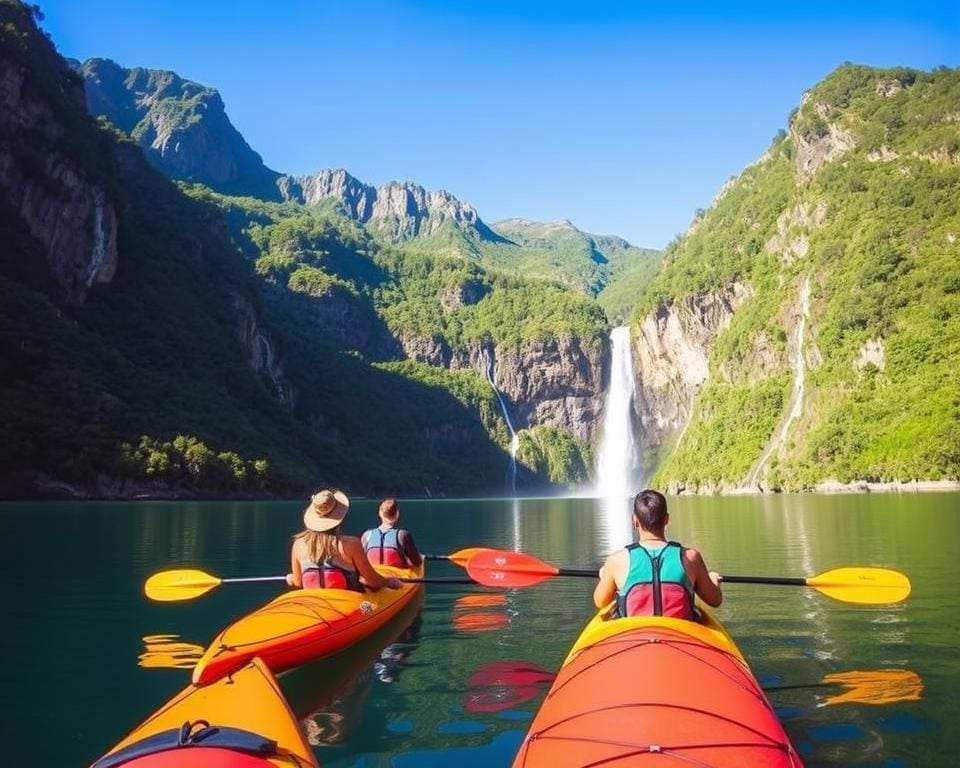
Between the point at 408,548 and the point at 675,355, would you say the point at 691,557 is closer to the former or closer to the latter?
the point at 408,548

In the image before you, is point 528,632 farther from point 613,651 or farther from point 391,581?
point 613,651

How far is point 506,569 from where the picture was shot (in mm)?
10547

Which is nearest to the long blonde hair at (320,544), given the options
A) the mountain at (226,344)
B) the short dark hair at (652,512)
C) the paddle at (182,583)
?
the paddle at (182,583)

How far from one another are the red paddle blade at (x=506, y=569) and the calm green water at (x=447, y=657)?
850 mm

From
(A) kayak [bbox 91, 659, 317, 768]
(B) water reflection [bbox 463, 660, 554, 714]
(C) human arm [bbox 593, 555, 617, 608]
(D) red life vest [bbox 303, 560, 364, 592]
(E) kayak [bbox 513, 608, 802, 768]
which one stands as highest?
(C) human arm [bbox 593, 555, 617, 608]

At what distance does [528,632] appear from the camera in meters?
11.2

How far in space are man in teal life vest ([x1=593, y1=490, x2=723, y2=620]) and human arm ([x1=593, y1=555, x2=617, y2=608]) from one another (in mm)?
124

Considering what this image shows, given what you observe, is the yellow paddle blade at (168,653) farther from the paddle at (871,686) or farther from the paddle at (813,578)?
the paddle at (871,686)

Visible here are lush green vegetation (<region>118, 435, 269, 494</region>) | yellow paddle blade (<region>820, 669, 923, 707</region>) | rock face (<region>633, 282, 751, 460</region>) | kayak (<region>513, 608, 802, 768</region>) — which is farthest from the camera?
rock face (<region>633, 282, 751, 460</region>)

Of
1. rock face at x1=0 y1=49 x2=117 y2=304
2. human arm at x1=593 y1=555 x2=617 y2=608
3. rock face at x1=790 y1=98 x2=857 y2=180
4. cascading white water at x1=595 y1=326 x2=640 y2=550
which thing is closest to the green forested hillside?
rock face at x1=0 y1=49 x2=117 y2=304

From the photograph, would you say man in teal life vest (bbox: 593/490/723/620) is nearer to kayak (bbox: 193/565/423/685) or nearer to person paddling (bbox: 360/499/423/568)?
kayak (bbox: 193/565/423/685)

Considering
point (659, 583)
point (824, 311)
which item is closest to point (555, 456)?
point (824, 311)

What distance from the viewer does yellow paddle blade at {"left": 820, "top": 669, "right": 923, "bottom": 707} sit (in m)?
7.52

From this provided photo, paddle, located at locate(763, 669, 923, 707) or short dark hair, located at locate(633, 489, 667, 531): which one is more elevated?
short dark hair, located at locate(633, 489, 667, 531)
